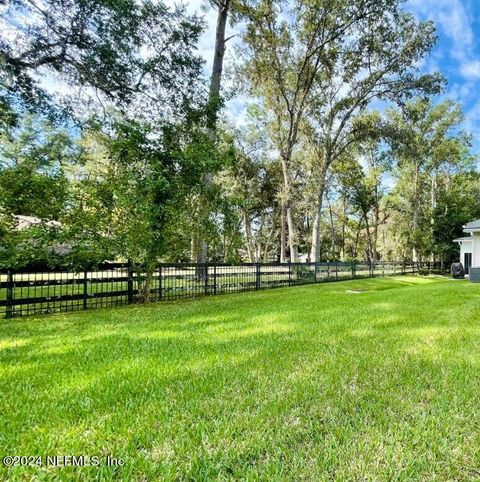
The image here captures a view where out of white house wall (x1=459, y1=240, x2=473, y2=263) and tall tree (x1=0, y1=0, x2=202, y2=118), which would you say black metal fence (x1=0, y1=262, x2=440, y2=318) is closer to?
tall tree (x1=0, y1=0, x2=202, y2=118)

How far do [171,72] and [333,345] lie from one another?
32.9 feet

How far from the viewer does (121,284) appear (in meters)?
8.63

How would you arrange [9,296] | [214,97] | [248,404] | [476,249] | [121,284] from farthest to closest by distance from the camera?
[476,249] < [214,97] < [121,284] < [9,296] < [248,404]

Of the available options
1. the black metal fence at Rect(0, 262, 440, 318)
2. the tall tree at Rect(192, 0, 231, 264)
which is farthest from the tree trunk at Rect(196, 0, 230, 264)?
the black metal fence at Rect(0, 262, 440, 318)

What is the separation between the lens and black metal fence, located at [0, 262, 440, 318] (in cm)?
704

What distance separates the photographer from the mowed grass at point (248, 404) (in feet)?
5.51

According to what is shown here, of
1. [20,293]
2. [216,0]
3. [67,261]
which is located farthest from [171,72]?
[20,293]

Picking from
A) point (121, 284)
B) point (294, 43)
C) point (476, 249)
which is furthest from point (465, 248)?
point (121, 284)

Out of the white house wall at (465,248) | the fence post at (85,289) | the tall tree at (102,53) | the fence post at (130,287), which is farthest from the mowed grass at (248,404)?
the white house wall at (465,248)

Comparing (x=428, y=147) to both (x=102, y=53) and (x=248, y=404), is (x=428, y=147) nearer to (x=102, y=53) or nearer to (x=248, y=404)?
(x=102, y=53)

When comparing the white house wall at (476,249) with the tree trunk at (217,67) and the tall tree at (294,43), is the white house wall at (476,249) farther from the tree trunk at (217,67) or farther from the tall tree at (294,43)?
the tree trunk at (217,67)

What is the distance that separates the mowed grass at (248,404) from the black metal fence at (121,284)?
288cm

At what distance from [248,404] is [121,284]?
7154 millimetres

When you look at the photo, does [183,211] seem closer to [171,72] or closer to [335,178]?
[171,72]
